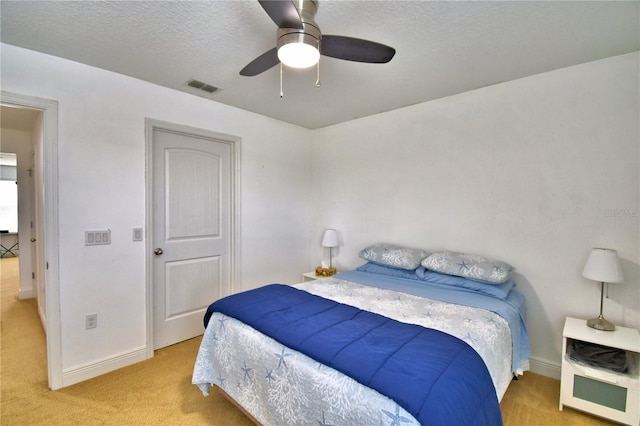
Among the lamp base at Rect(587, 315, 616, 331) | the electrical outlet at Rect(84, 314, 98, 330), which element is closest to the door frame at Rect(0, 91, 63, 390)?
the electrical outlet at Rect(84, 314, 98, 330)

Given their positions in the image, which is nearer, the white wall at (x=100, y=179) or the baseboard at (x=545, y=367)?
the white wall at (x=100, y=179)

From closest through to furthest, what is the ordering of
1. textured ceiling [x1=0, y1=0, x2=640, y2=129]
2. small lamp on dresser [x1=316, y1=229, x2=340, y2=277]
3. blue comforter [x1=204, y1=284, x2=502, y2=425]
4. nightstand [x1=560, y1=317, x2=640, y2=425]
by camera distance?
1. blue comforter [x1=204, y1=284, x2=502, y2=425]
2. textured ceiling [x1=0, y1=0, x2=640, y2=129]
3. nightstand [x1=560, y1=317, x2=640, y2=425]
4. small lamp on dresser [x1=316, y1=229, x2=340, y2=277]

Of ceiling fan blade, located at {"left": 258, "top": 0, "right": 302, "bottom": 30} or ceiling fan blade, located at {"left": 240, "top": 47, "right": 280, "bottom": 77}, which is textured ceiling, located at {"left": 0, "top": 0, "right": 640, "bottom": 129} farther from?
ceiling fan blade, located at {"left": 258, "top": 0, "right": 302, "bottom": 30}

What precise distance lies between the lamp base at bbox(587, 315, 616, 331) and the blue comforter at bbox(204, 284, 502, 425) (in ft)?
4.02

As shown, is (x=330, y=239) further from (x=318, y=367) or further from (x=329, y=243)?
(x=318, y=367)

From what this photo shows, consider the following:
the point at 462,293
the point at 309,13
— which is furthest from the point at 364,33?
the point at 462,293

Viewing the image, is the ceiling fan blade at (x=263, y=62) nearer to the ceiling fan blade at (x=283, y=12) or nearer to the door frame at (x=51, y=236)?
the ceiling fan blade at (x=283, y=12)

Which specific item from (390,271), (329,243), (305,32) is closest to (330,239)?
(329,243)

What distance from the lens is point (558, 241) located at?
7.31 ft

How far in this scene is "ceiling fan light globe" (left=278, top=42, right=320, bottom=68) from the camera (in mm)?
1355

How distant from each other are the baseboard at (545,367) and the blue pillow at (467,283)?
0.63m

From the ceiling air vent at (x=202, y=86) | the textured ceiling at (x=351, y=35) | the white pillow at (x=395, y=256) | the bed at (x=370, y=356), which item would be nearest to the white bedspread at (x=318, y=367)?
the bed at (x=370, y=356)

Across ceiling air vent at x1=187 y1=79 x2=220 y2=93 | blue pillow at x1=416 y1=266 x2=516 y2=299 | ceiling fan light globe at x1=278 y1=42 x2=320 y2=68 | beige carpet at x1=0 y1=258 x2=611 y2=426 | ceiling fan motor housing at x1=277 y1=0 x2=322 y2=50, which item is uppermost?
ceiling air vent at x1=187 y1=79 x2=220 y2=93

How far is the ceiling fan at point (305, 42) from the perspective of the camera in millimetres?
1239
